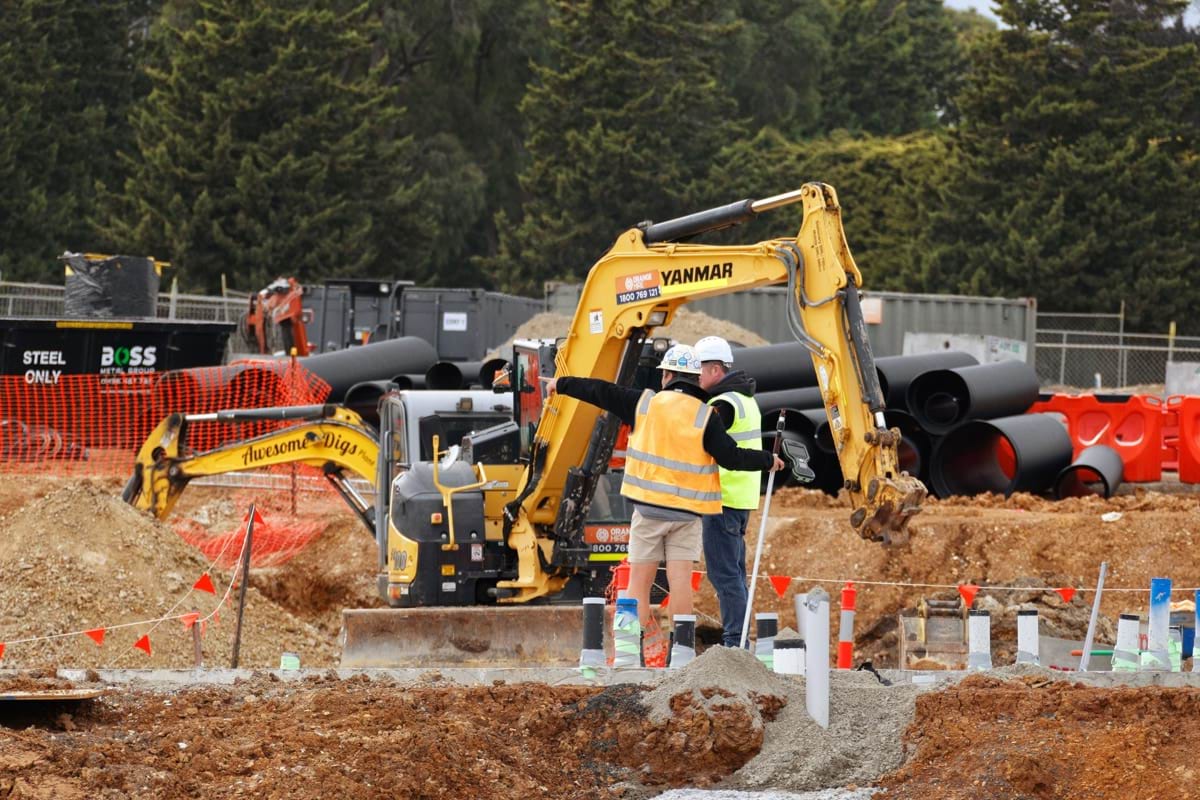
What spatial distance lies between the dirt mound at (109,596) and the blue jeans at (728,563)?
4.90 meters

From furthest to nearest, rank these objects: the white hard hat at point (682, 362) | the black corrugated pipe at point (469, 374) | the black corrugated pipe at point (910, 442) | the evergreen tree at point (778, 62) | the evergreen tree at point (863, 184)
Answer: the evergreen tree at point (778, 62) → the evergreen tree at point (863, 184) → the black corrugated pipe at point (469, 374) → the black corrugated pipe at point (910, 442) → the white hard hat at point (682, 362)

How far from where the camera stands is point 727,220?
1140 centimetres

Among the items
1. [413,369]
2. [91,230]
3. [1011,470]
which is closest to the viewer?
[1011,470]

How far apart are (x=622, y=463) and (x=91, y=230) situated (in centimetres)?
3779

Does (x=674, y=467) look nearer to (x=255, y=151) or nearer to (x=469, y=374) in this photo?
(x=469, y=374)

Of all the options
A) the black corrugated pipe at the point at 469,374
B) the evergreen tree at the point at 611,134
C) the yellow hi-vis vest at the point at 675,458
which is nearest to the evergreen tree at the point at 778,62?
the evergreen tree at the point at 611,134

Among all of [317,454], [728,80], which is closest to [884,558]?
[317,454]

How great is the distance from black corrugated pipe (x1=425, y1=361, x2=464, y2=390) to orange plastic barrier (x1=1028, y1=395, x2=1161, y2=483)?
7285mm

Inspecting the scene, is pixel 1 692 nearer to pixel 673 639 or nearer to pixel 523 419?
pixel 673 639

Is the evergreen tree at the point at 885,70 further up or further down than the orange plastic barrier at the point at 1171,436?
further up

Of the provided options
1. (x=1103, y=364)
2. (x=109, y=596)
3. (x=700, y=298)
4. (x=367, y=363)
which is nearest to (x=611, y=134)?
(x=1103, y=364)

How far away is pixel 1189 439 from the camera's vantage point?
65.8 feet

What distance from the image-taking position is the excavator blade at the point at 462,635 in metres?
12.6

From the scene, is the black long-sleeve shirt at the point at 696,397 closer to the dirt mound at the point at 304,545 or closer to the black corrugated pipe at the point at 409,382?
the dirt mound at the point at 304,545
